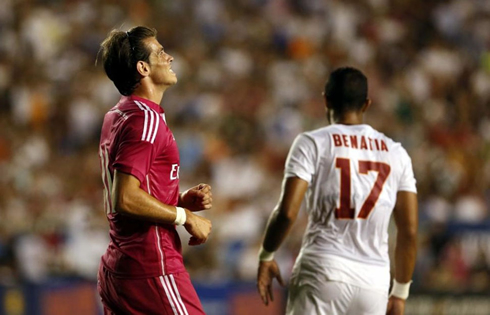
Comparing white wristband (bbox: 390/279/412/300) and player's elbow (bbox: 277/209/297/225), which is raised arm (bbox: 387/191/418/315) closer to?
white wristband (bbox: 390/279/412/300)

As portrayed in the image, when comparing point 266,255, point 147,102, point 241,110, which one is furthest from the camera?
point 241,110

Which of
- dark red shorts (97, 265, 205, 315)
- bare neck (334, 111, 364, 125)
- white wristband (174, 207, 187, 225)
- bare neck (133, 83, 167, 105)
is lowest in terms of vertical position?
dark red shorts (97, 265, 205, 315)

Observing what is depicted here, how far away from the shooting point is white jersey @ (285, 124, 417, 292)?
16.4 ft

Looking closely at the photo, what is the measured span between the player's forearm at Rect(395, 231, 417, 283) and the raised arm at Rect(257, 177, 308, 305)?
694 millimetres

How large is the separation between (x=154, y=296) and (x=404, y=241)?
5.51ft

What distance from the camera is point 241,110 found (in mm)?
13375

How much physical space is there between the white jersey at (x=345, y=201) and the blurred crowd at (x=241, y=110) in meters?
4.75

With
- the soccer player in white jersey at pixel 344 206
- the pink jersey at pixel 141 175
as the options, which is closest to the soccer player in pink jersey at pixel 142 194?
the pink jersey at pixel 141 175

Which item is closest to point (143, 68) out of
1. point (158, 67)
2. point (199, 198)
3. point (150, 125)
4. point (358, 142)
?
point (158, 67)

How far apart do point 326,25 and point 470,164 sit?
13.7 feet

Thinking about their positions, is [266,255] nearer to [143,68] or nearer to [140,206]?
[140,206]

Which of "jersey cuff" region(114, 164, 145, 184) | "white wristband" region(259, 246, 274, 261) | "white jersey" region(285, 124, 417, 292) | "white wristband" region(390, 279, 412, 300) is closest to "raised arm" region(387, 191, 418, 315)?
"white wristband" region(390, 279, 412, 300)

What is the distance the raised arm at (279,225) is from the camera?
16.3ft

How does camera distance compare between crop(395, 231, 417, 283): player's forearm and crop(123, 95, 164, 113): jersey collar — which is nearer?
crop(123, 95, 164, 113): jersey collar
